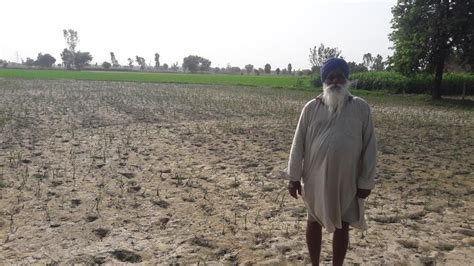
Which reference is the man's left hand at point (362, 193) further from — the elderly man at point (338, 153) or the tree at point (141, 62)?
the tree at point (141, 62)

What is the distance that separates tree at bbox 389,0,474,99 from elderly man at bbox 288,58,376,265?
21.5 meters

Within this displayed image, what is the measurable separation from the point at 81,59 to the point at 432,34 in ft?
343

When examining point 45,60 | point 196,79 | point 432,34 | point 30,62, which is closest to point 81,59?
point 45,60

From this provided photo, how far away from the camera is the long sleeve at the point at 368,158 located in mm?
3139

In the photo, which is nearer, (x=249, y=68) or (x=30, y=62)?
(x=249, y=68)

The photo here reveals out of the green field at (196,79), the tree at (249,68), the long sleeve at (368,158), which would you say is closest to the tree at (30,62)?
the tree at (249,68)

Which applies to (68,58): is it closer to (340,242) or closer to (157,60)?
(157,60)

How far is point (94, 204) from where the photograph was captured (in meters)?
5.19

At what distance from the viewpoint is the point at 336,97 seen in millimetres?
3090

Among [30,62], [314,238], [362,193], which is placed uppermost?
[30,62]

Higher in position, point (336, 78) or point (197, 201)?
point (336, 78)

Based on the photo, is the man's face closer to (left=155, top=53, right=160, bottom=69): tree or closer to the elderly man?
the elderly man

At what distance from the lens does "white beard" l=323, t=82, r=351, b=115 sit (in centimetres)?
309

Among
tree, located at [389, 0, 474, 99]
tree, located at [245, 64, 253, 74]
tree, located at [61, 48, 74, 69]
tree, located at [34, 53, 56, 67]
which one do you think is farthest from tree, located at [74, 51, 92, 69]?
tree, located at [389, 0, 474, 99]
